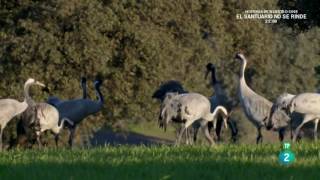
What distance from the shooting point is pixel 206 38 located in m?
45.3

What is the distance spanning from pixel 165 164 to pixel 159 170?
949 mm

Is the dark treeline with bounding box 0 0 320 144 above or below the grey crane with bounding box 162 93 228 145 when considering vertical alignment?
above

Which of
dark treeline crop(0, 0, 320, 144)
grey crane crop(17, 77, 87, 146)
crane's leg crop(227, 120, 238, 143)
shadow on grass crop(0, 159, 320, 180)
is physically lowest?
shadow on grass crop(0, 159, 320, 180)

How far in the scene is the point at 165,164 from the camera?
13312 mm

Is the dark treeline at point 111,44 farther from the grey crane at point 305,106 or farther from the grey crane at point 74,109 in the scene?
the grey crane at point 305,106

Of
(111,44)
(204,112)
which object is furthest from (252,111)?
(111,44)

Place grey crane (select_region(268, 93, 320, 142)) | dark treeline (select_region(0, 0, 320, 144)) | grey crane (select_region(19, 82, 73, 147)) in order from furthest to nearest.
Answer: dark treeline (select_region(0, 0, 320, 144)) → grey crane (select_region(19, 82, 73, 147)) → grey crane (select_region(268, 93, 320, 142))

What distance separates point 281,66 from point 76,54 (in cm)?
3172

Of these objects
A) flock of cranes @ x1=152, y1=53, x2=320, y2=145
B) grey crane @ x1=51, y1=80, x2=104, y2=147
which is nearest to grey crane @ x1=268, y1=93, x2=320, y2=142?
flock of cranes @ x1=152, y1=53, x2=320, y2=145

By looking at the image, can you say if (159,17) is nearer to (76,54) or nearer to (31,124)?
(76,54)

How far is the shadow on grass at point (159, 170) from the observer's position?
38.5ft

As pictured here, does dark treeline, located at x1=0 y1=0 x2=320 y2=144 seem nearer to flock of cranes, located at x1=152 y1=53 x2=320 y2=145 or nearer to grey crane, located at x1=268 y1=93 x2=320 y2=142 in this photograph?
flock of cranes, located at x1=152 y1=53 x2=320 y2=145

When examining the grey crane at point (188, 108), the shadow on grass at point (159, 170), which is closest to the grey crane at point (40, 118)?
the grey crane at point (188, 108)

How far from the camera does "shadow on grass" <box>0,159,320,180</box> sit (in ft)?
38.5
